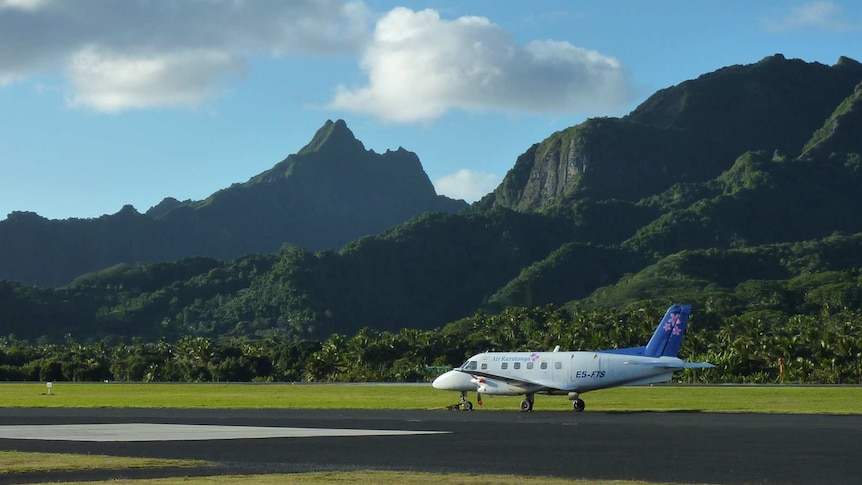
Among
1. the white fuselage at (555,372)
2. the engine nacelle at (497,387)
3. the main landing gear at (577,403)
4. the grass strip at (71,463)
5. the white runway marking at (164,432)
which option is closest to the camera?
the grass strip at (71,463)

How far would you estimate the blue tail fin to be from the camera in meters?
49.3

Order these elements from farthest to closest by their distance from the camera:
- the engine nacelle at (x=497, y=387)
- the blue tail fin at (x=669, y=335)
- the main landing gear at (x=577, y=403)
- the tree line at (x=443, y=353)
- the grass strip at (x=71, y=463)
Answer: the tree line at (x=443, y=353) → the engine nacelle at (x=497, y=387) → the blue tail fin at (x=669, y=335) → the main landing gear at (x=577, y=403) → the grass strip at (x=71, y=463)

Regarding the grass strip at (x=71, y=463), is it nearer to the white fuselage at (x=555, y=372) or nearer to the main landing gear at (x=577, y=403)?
the white fuselage at (x=555, y=372)

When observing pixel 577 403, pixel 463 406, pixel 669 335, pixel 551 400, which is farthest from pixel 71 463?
pixel 551 400

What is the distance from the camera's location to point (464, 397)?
175 feet

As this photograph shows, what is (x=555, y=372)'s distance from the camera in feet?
162

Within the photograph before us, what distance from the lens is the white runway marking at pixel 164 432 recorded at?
35.3 m

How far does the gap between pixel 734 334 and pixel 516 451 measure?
94601mm

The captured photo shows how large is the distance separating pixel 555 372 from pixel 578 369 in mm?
1211

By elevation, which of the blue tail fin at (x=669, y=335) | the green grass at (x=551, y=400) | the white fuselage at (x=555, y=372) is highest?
the blue tail fin at (x=669, y=335)

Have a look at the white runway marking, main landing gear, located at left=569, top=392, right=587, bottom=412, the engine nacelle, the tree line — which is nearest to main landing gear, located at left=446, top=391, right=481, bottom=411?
the engine nacelle

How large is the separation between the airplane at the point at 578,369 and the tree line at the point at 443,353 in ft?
139

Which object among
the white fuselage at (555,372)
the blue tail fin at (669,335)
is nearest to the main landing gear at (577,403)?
the white fuselage at (555,372)

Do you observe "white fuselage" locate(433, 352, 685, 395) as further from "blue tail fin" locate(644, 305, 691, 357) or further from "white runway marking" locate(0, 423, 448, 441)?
"white runway marking" locate(0, 423, 448, 441)
